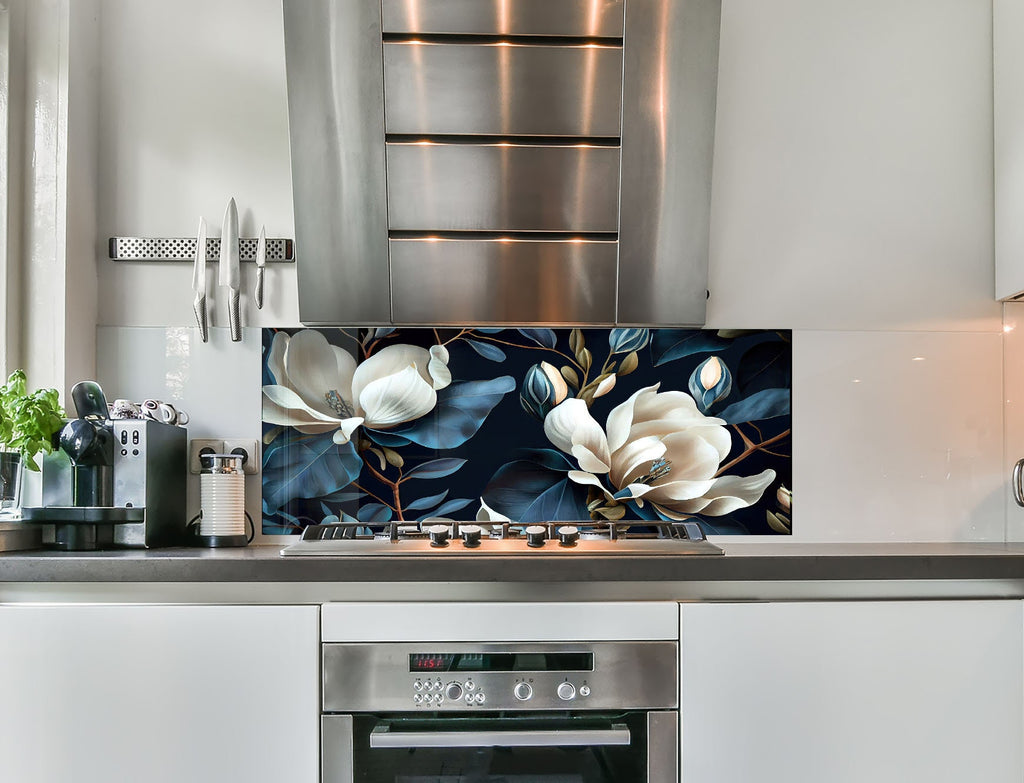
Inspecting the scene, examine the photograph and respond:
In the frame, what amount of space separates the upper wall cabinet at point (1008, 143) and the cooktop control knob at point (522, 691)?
1.47m

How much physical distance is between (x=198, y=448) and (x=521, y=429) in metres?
0.78

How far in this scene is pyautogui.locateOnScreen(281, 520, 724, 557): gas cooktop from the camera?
1636mm

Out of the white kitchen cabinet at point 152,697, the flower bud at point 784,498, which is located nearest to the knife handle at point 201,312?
the white kitchen cabinet at point 152,697

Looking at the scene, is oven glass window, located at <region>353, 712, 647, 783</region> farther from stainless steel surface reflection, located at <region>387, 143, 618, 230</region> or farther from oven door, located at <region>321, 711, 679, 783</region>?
stainless steel surface reflection, located at <region>387, 143, 618, 230</region>

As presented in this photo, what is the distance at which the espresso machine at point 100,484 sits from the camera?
5.55 ft

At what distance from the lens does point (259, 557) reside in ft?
5.08

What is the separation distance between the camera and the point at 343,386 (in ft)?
6.84

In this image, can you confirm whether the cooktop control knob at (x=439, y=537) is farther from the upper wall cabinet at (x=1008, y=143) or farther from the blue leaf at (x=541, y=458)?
the upper wall cabinet at (x=1008, y=143)

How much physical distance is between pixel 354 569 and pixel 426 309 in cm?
67

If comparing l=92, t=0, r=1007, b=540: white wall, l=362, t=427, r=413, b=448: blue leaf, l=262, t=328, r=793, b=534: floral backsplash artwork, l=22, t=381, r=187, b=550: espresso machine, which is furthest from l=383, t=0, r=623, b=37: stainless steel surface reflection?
l=22, t=381, r=187, b=550: espresso machine

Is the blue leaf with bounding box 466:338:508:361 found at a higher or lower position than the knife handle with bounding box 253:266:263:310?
lower

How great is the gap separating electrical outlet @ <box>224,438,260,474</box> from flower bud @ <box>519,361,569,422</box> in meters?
0.66

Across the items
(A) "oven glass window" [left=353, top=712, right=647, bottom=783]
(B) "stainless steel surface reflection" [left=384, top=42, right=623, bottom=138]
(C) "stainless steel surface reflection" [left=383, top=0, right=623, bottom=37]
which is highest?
(C) "stainless steel surface reflection" [left=383, top=0, right=623, bottom=37]

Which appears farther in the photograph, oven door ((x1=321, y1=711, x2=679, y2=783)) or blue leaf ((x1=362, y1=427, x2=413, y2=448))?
blue leaf ((x1=362, y1=427, x2=413, y2=448))
